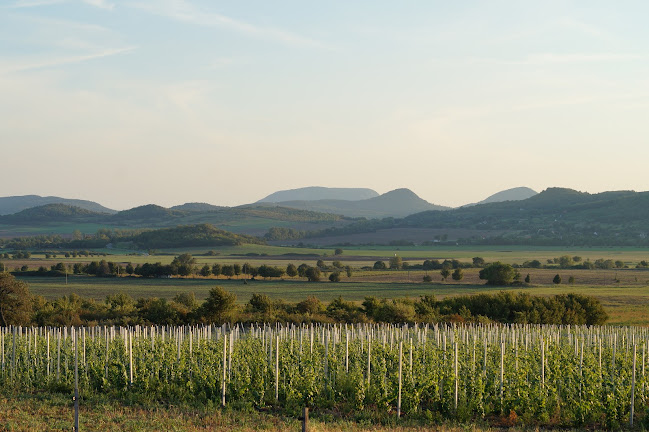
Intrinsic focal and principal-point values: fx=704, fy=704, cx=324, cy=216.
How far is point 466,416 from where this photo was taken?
51.5 feet

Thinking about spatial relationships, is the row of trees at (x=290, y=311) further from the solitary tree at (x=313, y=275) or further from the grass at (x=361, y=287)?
the solitary tree at (x=313, y=275)

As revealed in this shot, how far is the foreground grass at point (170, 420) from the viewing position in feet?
44.7

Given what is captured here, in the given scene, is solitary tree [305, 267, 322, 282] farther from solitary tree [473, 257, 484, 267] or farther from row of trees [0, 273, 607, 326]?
row of trees [0, 273, 607, 326]

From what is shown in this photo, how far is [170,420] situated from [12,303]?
2802 centimetres

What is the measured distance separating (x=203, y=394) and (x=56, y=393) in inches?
162

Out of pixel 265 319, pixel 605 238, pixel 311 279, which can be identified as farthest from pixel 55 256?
pixel 605 238

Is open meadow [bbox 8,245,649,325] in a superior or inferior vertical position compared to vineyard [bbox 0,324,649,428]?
inferior

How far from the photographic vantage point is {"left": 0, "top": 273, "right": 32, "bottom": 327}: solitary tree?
38188 mm

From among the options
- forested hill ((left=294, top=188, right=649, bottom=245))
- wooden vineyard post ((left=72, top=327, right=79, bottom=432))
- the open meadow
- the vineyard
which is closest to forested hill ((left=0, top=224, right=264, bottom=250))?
forested hill ((left=294, top=188, right=649, bottom=245))

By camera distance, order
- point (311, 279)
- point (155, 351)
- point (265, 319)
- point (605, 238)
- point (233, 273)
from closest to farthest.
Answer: point (155, 351) → point (265, 319) → point (311, 279) → point (233, 273) → point (605, 238)

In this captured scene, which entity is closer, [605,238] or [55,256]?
[55,256]

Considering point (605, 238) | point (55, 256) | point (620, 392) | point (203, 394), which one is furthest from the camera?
point (605, 238)

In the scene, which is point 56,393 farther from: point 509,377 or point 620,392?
point 620,392

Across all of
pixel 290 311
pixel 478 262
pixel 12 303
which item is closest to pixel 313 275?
pixel 478 262
